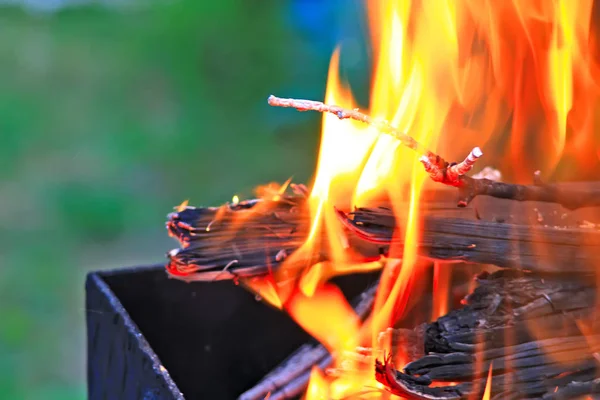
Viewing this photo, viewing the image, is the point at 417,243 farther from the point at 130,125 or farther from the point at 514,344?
the point at 130,125

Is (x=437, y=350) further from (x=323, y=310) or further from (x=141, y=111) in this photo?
(x=141, y=111)

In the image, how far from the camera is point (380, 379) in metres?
0.86

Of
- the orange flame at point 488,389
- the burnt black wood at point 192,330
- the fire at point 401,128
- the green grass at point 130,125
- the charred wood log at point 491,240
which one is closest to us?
the orange flame at point 488,389

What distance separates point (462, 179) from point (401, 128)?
12.2 inches

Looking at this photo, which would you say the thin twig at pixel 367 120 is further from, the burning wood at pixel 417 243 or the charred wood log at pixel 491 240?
the charred wood log at pixel 491 240

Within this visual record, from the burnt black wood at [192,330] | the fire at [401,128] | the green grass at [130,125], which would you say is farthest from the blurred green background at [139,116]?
the fire at [401,128]

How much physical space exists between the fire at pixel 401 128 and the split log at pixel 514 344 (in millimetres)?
141

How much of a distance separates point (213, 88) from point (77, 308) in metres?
2.32

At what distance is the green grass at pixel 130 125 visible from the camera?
368 cm

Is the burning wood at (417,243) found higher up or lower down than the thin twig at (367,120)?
lower down

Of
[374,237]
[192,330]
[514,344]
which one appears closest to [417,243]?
[374,237]

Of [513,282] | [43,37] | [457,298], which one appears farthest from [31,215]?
[513,282]

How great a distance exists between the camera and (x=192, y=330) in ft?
5.27

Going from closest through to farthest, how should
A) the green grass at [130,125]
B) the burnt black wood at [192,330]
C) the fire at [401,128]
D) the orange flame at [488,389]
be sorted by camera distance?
the orange flame at [488,389] < the fire at [401,128] < the burnt black wood at [192,330] < the green grass at [130,125]
